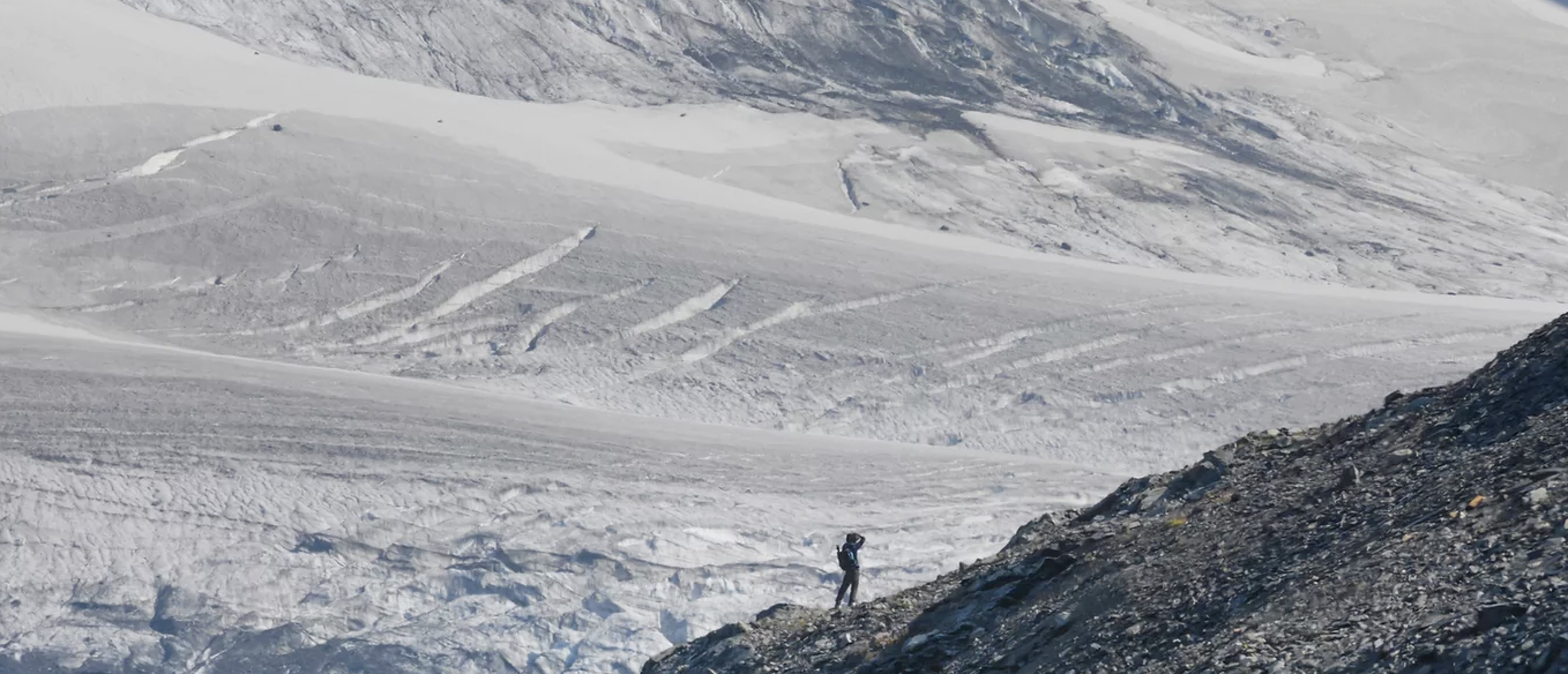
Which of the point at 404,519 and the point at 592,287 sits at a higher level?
the point at 592,287

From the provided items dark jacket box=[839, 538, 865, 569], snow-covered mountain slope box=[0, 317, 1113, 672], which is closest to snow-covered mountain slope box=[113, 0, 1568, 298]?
snow-covered mountain slope box=[0, 317, 1113, 672]

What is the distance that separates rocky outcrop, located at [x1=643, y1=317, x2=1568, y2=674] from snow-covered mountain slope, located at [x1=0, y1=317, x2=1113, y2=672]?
1216 centimetres

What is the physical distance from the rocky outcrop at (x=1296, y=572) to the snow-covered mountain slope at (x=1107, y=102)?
26.5 meters

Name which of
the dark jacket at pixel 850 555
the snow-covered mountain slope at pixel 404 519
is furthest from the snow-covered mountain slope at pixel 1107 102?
the dark jacket at pixel 850 555

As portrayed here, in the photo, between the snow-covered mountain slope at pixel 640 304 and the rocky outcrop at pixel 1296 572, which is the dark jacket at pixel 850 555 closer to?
the rocky outcrop at pixel 1296 572

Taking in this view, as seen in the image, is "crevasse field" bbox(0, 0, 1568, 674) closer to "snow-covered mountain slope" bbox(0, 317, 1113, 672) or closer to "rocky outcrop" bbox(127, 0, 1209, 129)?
"snow-covered mountain slope" bbox(0, 317, 1113, 672)

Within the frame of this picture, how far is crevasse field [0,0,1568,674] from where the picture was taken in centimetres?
2316

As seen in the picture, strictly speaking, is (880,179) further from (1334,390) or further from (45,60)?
(45,60)

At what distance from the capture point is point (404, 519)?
78.7ft

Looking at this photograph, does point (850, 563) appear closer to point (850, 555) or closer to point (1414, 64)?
point (850, 555)

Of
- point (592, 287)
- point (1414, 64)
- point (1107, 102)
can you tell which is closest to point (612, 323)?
point (592, 287)

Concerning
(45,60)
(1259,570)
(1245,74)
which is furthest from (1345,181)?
(1259,570)

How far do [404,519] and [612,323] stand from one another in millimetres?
6934

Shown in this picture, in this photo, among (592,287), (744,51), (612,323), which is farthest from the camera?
(744,51)
